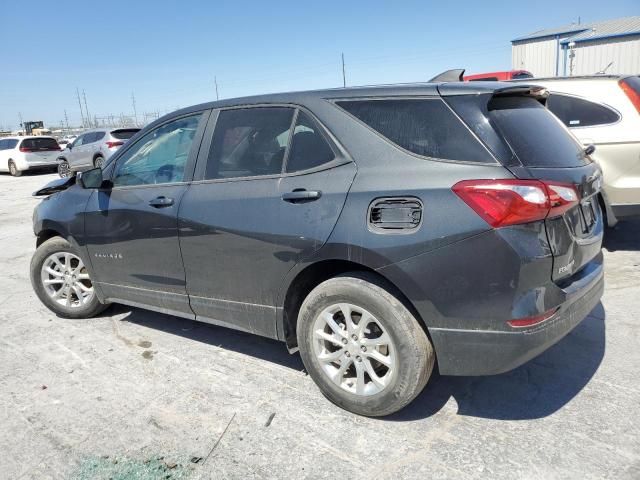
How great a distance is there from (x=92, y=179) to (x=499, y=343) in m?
3.18

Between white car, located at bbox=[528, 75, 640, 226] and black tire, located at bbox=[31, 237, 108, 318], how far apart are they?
4.87m

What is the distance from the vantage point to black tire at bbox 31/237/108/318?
14.4ft

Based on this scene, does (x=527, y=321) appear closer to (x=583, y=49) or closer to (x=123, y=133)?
(x=123, y=133)

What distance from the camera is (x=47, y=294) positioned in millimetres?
4531

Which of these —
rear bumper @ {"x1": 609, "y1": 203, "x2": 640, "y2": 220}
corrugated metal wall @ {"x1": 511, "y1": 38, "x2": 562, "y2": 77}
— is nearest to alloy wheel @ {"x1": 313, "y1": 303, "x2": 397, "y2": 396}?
rear bumper @ {"x1": 609, "y1": 203, "x2": 640, "y2": 220}

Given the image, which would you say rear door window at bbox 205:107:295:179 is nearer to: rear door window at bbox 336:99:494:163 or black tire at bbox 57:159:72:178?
rear door window at bbox 336:99:494:163

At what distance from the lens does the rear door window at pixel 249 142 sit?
3.11 metres

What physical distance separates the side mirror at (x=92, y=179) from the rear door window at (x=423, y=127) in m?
2.21

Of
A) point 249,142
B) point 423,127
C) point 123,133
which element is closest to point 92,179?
point 249,142

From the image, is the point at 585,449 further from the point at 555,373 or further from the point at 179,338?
the point at 179,338

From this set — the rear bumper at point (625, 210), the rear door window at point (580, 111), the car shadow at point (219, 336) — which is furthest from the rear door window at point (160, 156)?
the rear bumper at point (625, 210)

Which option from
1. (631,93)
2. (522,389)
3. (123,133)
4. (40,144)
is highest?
(123,133)

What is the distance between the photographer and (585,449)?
96.7 inches

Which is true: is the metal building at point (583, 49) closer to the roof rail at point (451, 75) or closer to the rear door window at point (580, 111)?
the rear door window at point (580, 111)
